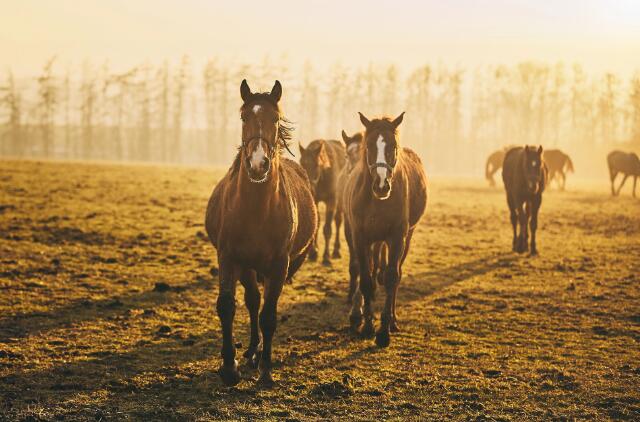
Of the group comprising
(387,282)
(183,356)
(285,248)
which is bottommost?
(183,356)

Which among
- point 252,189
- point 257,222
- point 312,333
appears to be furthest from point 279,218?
point 312,333

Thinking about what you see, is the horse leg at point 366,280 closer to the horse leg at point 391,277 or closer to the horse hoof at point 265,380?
the horse leg at point 391,277

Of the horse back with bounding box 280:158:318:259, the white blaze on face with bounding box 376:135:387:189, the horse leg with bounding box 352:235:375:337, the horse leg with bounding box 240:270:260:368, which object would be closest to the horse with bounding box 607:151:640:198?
the horse leg with bounding box 352:235:375:337

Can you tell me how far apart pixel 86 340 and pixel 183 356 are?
1334 millimetres

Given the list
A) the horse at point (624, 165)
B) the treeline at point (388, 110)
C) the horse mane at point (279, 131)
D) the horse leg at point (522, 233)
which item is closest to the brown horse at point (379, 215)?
the horse mane at point (279, 131)

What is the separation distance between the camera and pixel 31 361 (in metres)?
6.51

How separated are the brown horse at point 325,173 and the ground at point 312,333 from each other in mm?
693

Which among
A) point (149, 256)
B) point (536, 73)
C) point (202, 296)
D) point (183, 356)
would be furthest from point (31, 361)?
point (536, 73)

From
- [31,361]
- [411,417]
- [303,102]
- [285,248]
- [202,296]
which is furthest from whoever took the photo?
[303,102]

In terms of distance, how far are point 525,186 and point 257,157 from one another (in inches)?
464

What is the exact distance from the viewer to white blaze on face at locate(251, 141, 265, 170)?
5.21m

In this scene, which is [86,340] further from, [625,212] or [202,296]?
[625,212]

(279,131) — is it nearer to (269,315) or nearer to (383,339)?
(269,315)

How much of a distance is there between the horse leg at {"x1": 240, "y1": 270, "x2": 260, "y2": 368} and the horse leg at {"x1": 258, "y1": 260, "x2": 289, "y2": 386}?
0.40 meters
